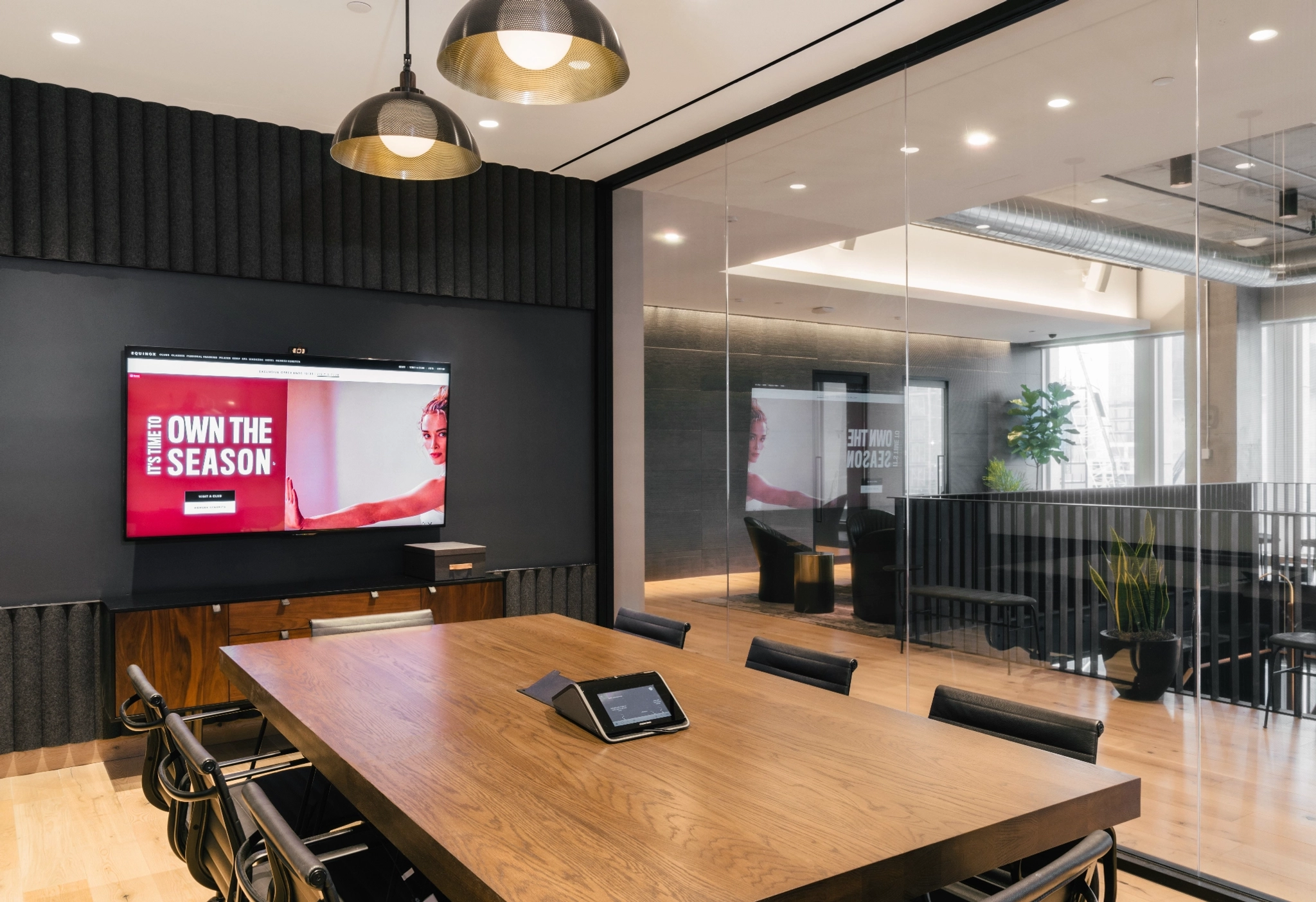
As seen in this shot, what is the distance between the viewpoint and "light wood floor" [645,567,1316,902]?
274cm

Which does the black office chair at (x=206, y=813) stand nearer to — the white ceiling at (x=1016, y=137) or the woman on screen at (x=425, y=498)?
the woman on screen at (x=425, y=498)

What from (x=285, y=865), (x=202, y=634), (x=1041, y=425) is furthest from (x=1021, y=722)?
(x=202, y=634)

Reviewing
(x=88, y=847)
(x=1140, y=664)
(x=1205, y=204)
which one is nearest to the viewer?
(x=1205, y=204)

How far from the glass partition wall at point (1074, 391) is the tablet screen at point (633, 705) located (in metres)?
1.91

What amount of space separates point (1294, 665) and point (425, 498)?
13.3ft

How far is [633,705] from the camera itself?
6.86 feet

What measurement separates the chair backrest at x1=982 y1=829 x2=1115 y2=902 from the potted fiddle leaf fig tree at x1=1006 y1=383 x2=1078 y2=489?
6.76 ft

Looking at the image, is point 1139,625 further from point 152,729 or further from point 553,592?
point 553,592

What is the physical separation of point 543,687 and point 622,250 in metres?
3.97

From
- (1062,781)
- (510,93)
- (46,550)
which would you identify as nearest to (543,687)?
(1062,781)

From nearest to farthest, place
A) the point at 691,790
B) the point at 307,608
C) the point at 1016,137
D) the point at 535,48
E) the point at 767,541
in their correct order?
the point at 691,790, the point at 535,48, the point at 1016,137, the point at 307,608, the point at 767,541

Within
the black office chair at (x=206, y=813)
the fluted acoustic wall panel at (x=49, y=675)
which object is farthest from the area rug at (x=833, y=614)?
the fluted acoustic wall panel at (x=49, y=675)

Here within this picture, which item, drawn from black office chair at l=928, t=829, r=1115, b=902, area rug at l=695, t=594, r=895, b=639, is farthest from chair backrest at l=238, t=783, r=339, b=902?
area rug at l=695, t=594, r=895, b=639

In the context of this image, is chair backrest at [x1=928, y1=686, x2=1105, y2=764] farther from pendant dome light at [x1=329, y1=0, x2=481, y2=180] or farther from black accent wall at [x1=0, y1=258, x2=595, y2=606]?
black accent wall at [x1=0, y1=258, x2=595, y2=606]
